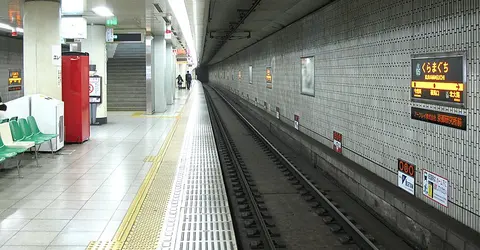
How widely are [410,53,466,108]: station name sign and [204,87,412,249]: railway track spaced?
1.49 metres

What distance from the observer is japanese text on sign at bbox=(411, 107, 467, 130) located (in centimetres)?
399

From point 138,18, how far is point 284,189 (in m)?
8.91

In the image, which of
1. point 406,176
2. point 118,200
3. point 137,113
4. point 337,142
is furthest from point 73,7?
point 406,176

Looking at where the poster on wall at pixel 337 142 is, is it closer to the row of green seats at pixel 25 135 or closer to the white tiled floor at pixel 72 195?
the white tiled floor at pixel 72 195

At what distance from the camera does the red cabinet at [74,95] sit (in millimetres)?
10297

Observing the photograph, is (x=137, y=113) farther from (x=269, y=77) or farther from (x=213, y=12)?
(x=213, y=12)

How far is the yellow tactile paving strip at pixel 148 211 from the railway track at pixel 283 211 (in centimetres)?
91

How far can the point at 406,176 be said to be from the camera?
199 inches

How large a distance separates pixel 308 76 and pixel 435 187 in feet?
19.7

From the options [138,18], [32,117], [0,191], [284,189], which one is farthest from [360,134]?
[138,18]

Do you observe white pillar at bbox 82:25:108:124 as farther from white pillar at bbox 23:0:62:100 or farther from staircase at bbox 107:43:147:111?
staircase at bbox 107:43:147:111

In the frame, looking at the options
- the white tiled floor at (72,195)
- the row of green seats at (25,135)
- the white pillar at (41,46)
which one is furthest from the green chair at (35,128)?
the white pillar at (41,46)

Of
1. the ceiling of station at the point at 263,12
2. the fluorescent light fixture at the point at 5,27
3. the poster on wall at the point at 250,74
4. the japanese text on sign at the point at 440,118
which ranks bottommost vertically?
the japanese text on sign at the point at 440,118

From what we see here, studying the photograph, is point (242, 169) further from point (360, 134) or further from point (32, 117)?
point (32, 117)
